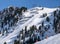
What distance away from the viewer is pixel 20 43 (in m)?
183

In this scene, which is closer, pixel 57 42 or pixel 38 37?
pixel 57 42

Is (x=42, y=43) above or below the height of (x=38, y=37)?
above

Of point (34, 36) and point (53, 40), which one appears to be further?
point (34, 36)

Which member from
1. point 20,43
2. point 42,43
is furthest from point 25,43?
point 42,43

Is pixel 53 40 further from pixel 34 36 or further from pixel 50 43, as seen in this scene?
pixel 34 36

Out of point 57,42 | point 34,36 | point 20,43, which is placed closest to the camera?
point 57,42

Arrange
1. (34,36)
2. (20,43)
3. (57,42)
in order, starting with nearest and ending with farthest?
(57,42) → (20,43) → (34,36)

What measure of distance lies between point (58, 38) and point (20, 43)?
13263 centimetres

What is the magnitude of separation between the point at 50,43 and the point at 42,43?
2961 millimetres

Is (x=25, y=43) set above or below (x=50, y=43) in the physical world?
below

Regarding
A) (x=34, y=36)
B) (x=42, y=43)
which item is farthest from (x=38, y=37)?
(x=42, y=43)

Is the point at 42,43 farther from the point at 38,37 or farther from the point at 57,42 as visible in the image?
the point at 38,37

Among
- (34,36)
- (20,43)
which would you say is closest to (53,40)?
(20,43)

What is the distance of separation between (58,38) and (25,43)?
13722 centimetres
